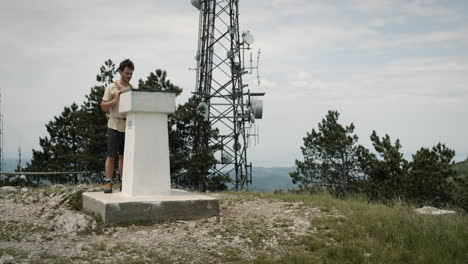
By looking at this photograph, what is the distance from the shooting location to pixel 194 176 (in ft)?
59.7

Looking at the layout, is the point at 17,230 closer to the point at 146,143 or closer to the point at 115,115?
the point at 146,143

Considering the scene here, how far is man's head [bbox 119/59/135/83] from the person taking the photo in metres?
7.55

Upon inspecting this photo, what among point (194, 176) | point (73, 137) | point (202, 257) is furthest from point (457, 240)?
point (73, 137)

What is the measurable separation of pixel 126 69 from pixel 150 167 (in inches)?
67.4

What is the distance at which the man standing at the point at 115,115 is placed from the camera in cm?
762

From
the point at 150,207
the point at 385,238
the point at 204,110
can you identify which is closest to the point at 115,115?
the point at 150,207

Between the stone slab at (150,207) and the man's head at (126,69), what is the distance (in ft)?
6.41

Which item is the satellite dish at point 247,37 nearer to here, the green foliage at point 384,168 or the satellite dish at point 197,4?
the satellite dish at point 197,4

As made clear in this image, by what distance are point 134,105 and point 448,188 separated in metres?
11.1

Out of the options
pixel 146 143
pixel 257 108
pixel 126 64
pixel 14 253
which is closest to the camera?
pixel 14 253

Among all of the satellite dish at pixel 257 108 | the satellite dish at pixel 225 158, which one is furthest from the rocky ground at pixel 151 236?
the satellite dish at pixel 225 158

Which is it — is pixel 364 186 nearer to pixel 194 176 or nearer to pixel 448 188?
pixel 448 188

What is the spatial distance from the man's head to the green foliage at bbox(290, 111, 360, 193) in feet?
39.2

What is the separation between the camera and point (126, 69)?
299 inches
